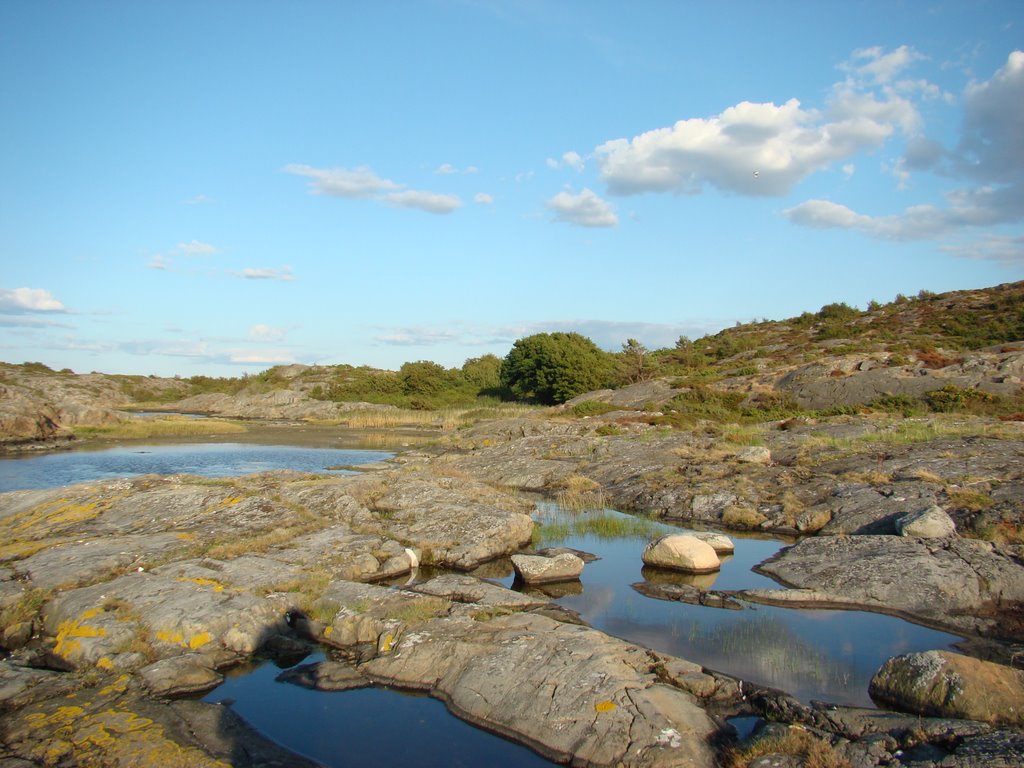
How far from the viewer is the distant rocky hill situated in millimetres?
39625

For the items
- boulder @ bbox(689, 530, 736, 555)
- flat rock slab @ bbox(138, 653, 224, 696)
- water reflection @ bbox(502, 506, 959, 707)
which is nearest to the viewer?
flat rock slab @ bbox(138, 653, 224, 696)

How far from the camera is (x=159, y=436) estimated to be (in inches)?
1998

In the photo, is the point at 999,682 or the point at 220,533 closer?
the point at 999,682

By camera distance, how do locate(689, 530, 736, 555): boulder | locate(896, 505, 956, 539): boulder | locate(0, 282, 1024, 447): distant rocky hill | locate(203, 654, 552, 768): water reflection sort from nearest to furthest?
locate(203, 654, 552, 768): water reflection, locate(896, 505, 956, 539): boulder, locate(689, 530, 736, 555): boulder, locate(0, 282, 1024, 447): distant rocky hill

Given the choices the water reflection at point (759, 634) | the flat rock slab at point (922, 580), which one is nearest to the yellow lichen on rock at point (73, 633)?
the water reflection at point (759, 634)

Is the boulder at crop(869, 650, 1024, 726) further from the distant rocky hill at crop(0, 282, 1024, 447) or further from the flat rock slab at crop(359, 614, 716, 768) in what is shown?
the distant rocky hill at crop(0, 282, 1024, 447)

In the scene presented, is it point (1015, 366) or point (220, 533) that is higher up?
point (1015, 366)

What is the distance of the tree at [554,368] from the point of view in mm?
63844

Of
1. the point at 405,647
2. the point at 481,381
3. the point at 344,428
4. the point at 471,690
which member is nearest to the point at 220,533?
the point at 405,647

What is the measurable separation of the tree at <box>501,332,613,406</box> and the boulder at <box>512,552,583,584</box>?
157 ft

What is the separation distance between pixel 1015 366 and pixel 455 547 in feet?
120

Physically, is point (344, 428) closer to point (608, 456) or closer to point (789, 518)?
point (608, 456)

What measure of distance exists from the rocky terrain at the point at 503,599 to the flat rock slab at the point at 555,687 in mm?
35

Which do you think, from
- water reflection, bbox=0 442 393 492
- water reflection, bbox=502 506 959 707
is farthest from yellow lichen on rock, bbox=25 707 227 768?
water reflection, bbox=0 442 393 492
